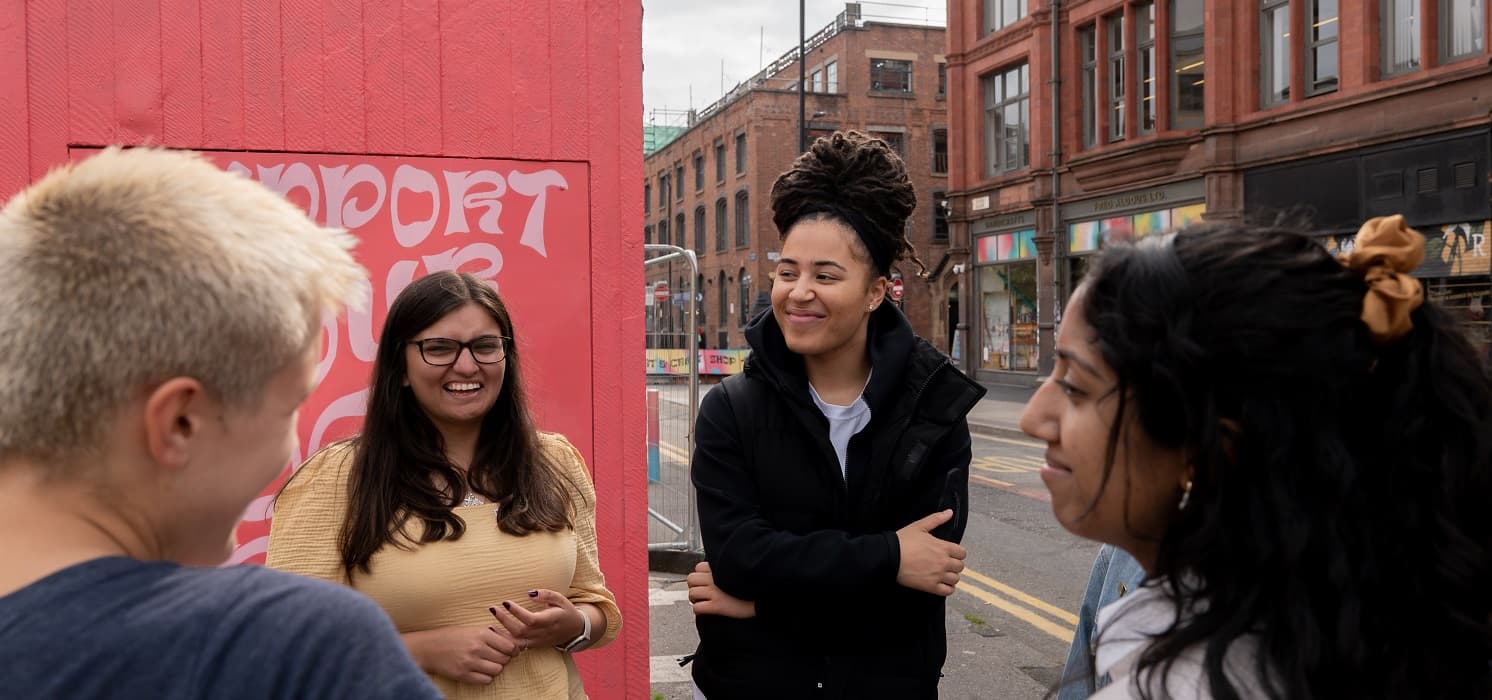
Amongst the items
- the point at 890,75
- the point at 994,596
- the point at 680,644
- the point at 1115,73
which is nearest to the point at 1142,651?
the point at 680,644

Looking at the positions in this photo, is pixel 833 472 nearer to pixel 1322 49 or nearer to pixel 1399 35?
pixel 1399 35

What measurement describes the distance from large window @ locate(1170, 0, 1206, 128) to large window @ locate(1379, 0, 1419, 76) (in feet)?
13.2

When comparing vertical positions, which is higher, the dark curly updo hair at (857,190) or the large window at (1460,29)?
the large window at (1460,29)

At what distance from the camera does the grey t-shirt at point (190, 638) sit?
2.93 feet

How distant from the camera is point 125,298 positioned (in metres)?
0.94

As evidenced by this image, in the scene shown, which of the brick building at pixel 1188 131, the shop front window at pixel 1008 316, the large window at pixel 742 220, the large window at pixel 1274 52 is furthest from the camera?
the large window at pixel 742 220

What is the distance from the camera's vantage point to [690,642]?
241 inches

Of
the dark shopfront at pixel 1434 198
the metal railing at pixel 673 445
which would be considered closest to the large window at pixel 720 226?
the dark shopfront at pixel 1434 198

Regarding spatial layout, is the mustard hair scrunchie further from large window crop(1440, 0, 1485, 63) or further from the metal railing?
large window crop(1440, 0, 1485, 63)

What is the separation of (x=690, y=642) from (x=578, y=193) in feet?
10.1

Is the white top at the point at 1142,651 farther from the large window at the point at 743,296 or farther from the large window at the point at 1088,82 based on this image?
the large window at the point at 743,296

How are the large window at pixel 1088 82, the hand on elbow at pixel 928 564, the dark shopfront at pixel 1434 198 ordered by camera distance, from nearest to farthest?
1. the hand on elbow at pixel 928 564
2. the dark shopfront at pixel 1434 198
3. the large window at pixel 1088 82

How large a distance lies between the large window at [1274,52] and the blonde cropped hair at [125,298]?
69.0 ft

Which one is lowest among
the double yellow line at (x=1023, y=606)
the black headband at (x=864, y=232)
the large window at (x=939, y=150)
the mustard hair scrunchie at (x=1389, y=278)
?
the double yellow line at (x=1023, y=606)
